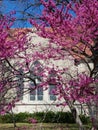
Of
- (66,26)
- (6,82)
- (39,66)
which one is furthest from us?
(39,66)

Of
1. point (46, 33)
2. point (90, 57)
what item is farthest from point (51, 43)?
point (90, 57)

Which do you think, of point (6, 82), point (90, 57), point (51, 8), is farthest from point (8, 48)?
point (90, 57)

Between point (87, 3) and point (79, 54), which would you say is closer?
point (87, 3)

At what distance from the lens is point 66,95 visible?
23.6 feet

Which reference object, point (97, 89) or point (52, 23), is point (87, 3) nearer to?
point (52, 23)

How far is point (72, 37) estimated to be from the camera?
674 centimetres

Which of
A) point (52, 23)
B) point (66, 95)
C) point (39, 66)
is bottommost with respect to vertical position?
point (66, 95)

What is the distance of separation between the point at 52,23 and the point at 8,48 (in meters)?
0.95

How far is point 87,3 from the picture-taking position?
22.8 feet

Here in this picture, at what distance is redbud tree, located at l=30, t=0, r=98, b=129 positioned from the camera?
681cm

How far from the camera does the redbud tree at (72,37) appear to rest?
22.4 feet

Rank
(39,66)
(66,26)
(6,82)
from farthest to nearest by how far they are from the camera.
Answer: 1. (39,66)
2. (6,82)
3. (66,26)

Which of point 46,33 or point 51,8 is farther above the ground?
point 51,8

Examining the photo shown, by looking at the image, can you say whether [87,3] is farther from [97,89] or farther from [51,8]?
[97,89]
